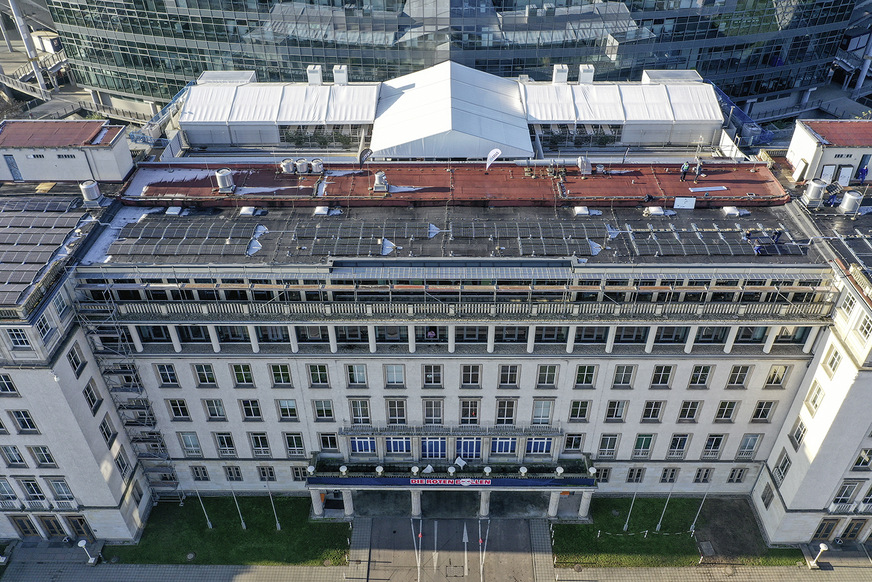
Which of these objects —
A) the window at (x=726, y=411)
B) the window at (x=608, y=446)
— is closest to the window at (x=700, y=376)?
the window at (x=726, y=411)

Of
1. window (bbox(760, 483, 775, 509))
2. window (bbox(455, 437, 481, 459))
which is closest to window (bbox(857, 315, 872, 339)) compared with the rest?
window (bbox(760, 483, 775, 509))

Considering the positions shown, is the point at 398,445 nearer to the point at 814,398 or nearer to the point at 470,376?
the point at 470,376

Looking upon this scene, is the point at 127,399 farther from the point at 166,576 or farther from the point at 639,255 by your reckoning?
the point at 639,255

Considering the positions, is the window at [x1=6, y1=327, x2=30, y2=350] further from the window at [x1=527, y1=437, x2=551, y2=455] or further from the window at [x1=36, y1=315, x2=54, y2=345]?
the window at [x1=527, y1=437, x2=551, y2=455]

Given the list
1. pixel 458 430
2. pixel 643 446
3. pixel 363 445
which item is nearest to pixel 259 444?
pixel 363 445

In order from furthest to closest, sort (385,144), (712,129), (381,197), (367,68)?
(367,68) < (712,129) < (385,144) < (381,197)

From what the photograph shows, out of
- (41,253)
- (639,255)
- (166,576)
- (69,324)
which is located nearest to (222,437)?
(166,576)
